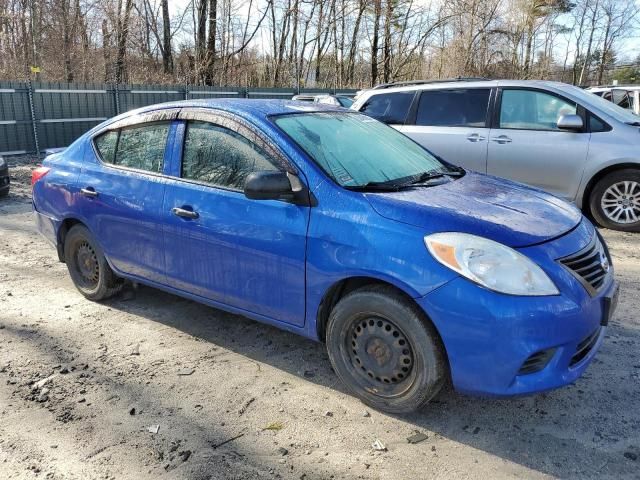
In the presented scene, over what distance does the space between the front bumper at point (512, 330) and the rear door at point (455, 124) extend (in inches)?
181

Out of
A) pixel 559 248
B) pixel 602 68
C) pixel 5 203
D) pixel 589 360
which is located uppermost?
pixel 602 68

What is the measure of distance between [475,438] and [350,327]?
33.5 inches

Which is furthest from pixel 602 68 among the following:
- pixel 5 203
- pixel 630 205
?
pixel 5 203

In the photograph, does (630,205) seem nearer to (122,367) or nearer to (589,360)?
(589,360)

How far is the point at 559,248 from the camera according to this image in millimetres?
2699

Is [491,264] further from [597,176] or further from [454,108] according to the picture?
[454,108]

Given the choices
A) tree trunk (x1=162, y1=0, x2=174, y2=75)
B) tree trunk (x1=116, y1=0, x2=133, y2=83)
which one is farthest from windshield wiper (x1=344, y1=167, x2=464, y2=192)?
tree trunk (x1=162, y1=0, x2=174, y2=75)

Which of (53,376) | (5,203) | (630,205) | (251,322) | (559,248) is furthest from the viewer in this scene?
(5,203)

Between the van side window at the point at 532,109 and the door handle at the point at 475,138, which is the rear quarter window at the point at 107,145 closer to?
the door handle at the point at 475,138

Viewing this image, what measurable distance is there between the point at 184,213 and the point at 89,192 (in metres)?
1.12

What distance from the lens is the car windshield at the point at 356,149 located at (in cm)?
321

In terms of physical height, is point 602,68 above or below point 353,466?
above

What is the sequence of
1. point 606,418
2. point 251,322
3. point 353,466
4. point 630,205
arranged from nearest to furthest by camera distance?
point 353,466 < point 606,418 < point 251,322 < point 630,205

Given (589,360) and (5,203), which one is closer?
(589,360)
